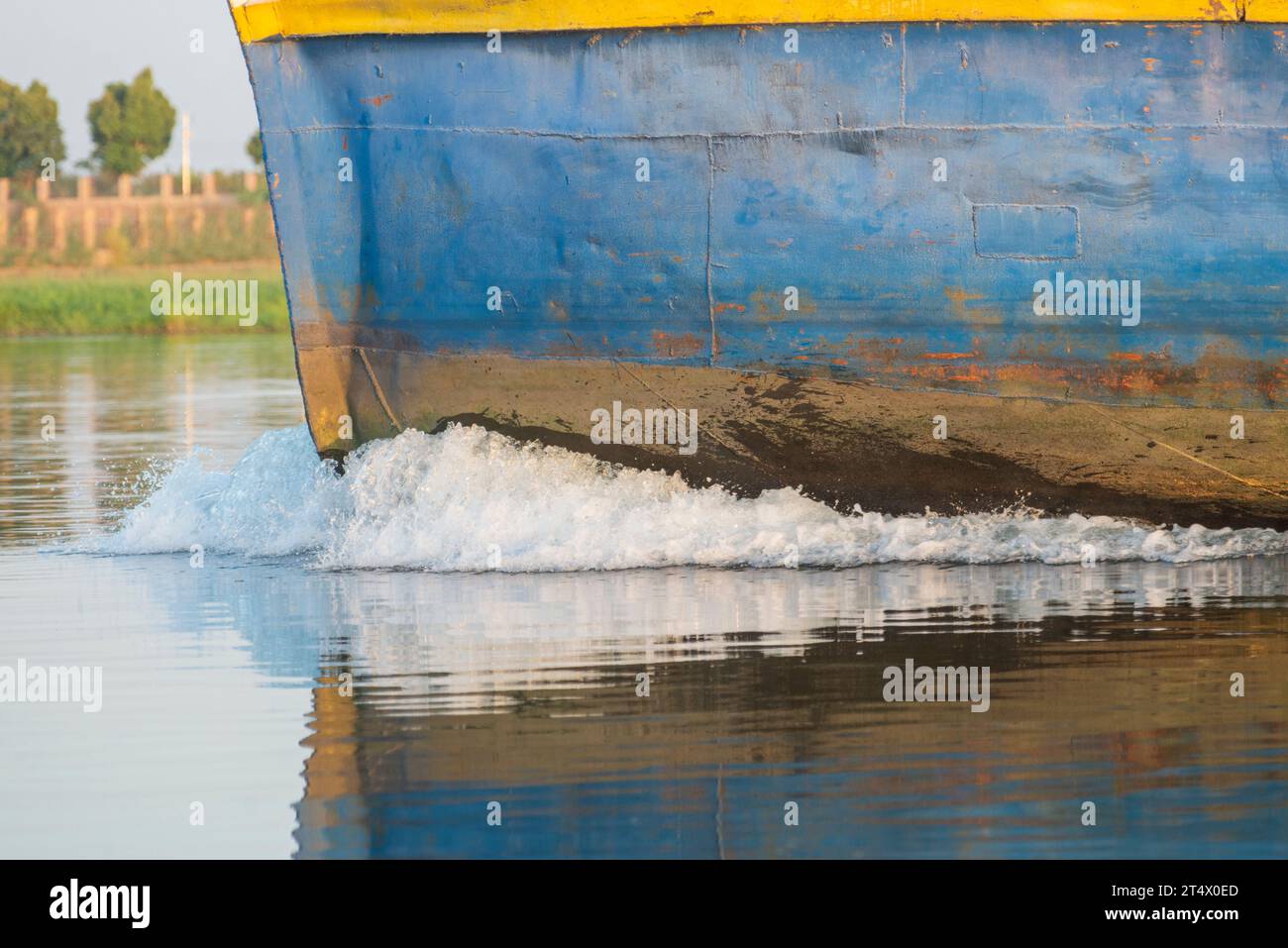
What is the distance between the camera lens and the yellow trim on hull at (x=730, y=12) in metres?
8.41

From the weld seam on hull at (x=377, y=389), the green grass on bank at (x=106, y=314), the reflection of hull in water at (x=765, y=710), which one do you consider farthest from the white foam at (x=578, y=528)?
the green grass on bank at (x=106, y=314)

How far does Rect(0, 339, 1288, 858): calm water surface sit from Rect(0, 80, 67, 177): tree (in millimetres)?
63046

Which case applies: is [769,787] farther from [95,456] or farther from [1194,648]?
[95,456]

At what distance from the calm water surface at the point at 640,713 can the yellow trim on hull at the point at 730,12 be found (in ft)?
7.56

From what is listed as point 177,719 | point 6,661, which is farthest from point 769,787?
point 6,661

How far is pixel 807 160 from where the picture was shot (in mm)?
8578

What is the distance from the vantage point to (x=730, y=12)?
8.49 m

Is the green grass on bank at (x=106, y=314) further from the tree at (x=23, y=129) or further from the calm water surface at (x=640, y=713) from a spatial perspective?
the tree at (x=23, y=129)
